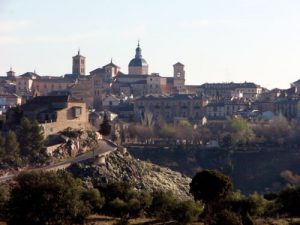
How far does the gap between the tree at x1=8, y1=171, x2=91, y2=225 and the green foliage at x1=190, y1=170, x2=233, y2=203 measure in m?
5.36

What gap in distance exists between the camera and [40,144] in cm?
4144

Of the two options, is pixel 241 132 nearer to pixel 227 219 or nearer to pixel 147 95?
pixel 147 95

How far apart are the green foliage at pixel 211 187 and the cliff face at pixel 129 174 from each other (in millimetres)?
10811

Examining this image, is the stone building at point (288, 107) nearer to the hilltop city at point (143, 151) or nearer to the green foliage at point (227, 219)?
the hilltop city at point (143, 151)

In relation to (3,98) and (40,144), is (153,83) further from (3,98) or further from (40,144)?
(40,144)

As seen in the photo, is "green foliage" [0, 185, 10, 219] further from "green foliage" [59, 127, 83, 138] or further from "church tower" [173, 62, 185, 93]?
"church tower" [173, 62, 185, 93]

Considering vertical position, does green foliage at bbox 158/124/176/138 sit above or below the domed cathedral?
below

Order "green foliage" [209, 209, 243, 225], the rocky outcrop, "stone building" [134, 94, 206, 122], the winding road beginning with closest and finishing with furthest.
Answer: "green foliage" [209, 209, 243, 225] → the winding road → the rocky outcrop → "stone building" [134, 94, 206, 122]

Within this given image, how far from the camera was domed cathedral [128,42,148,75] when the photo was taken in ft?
367

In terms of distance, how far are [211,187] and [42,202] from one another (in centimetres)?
677

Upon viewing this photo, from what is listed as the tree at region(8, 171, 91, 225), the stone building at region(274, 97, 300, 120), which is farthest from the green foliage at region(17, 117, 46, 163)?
the stone building at region(274, 97, 300, 120)

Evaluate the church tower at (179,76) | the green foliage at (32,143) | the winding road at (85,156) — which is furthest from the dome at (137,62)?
the green foliage at (32,143)

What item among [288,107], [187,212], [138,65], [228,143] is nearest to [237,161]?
[228,143]

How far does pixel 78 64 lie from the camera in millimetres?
106562
